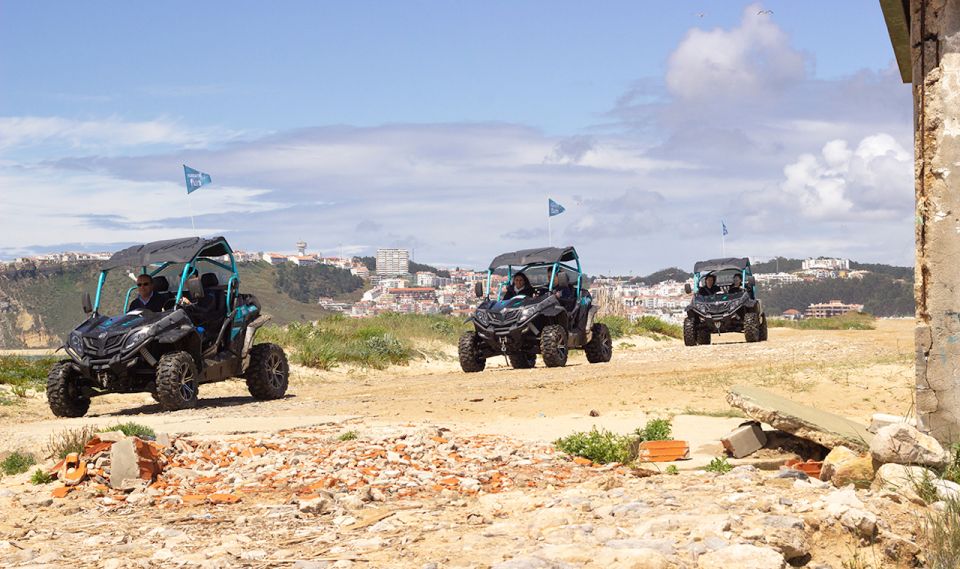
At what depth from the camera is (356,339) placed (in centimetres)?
2594

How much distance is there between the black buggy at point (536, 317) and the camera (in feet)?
69.5

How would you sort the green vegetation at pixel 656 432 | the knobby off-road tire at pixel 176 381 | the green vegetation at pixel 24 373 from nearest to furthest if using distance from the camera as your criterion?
1. the green vegetation at pixel 656 432
2. the knobby off-road tire at pixel 176 381
3. the green vegetation at pixel 24 373

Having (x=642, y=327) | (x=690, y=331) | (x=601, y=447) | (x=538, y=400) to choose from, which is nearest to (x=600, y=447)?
(x=601, y=447)

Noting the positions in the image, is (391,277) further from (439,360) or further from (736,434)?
(736,434)

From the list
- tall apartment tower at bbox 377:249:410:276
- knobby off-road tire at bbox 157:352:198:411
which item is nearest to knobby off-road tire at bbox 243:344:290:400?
knobby off-road tire at bbox 157:352:198:411

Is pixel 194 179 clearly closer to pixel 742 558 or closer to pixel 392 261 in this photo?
pixel 742 558

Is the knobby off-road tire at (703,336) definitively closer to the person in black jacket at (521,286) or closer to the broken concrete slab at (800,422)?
the person in black jacket at (521,286)

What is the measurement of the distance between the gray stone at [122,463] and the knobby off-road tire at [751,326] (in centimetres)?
2213

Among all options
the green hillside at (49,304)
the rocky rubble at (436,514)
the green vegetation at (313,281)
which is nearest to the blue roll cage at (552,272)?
the rocky rubble at (436,514)

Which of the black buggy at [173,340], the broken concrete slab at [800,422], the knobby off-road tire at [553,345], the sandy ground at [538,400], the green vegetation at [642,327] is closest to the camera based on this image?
the broken concrete slab at [800,422]

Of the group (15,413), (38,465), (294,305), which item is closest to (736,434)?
(38,465)

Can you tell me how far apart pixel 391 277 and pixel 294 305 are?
995 inches

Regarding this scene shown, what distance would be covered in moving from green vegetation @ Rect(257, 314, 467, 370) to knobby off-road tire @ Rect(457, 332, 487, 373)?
113 inches

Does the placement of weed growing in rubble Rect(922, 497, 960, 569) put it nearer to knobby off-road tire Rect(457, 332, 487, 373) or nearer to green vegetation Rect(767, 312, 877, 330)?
knobby off-road tire Rect(457, 332, 487, 373)
